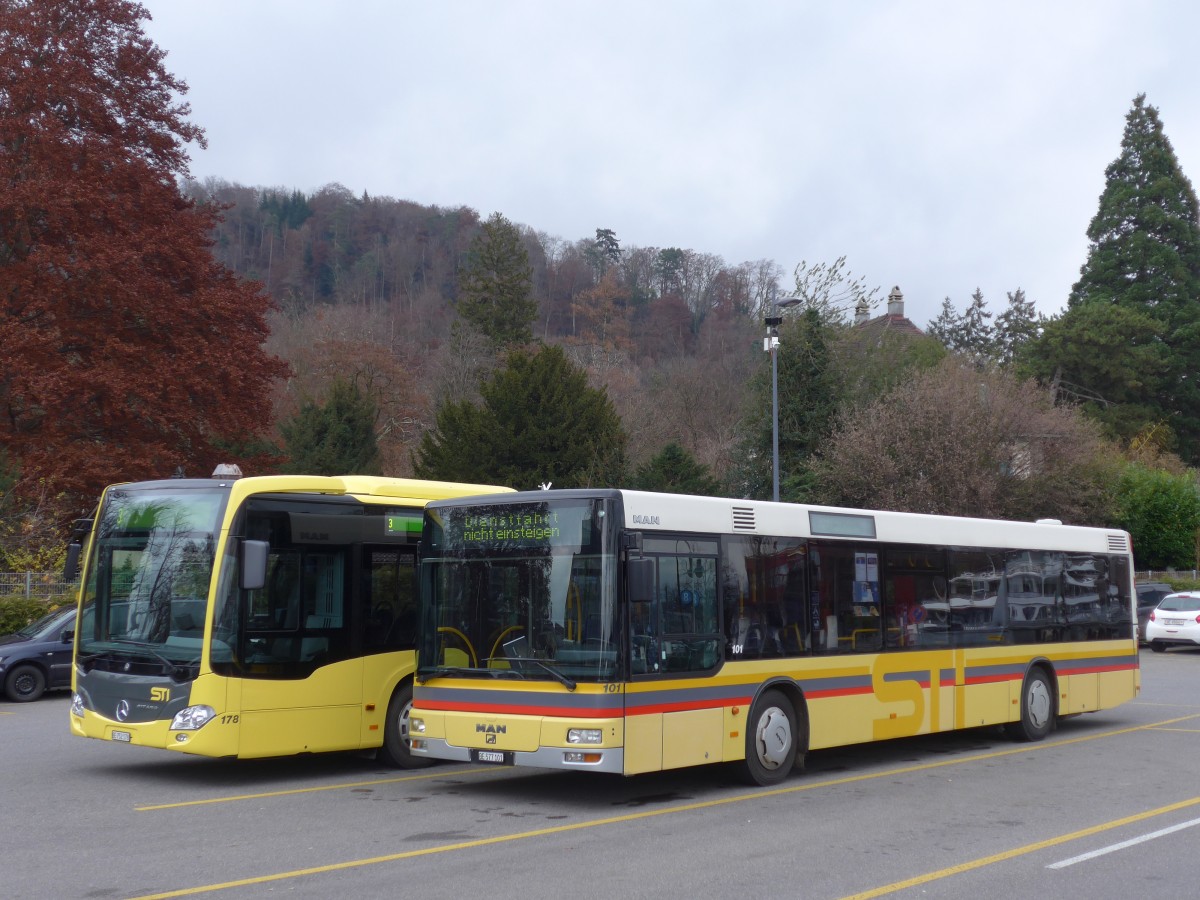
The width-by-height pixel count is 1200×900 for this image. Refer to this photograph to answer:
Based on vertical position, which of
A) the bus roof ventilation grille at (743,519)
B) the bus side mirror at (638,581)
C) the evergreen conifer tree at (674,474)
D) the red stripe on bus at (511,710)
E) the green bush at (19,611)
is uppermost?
the evergreen conifer tree at (674,474)

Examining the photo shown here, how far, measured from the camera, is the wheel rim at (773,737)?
11797 millimetres

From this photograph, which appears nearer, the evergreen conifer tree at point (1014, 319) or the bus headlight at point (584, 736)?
the bus headlight at point (584, 736)

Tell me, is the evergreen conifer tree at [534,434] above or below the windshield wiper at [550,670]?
above

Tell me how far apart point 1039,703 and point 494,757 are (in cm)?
848

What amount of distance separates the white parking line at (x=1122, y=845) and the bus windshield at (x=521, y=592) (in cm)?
369

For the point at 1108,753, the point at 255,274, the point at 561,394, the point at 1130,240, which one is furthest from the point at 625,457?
the point at 255,274

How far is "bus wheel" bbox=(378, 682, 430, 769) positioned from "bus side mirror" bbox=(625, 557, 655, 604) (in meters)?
3.73

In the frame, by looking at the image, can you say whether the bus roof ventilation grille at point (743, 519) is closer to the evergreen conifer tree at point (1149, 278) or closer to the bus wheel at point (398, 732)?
the bus wheel at point (398, 732)

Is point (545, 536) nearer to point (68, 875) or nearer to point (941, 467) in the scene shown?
point (68, 875)

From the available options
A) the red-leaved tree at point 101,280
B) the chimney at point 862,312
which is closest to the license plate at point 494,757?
the red-leaved tree at point 101,280

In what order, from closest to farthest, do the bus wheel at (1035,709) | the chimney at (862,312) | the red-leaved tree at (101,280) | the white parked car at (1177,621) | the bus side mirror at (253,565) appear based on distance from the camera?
the bus side mirror at (253,565), the bus wheel at (1035,709), the red-leaved tree at (101,280), the white parked car at (1177,621), the chimney at (862,312)

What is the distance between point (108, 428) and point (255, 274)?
57268 mm

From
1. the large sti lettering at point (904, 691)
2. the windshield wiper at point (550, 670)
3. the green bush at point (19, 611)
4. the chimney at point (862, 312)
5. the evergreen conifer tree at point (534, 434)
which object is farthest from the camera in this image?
the chimney at point (862, 312)

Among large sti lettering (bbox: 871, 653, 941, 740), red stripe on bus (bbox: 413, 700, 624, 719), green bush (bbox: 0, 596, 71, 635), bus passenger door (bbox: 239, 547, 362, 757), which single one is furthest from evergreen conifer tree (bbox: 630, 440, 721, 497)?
red stripe on bus (bbox: 413, 700, 624, 719)
